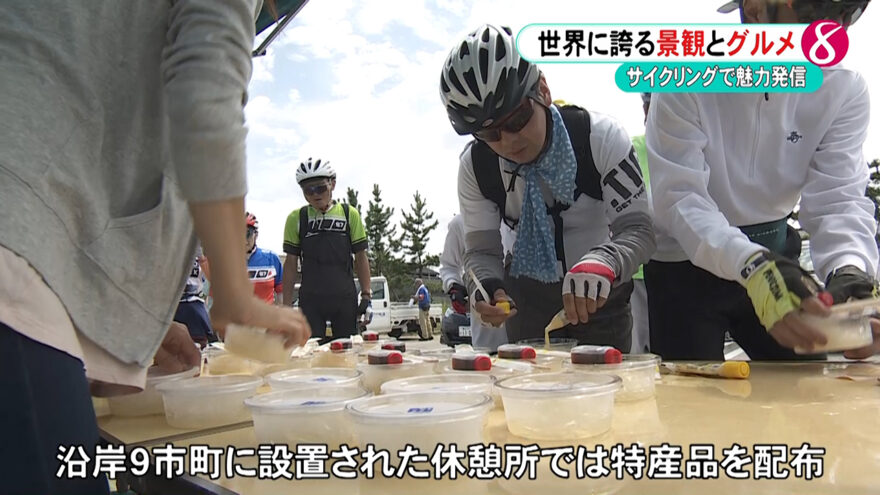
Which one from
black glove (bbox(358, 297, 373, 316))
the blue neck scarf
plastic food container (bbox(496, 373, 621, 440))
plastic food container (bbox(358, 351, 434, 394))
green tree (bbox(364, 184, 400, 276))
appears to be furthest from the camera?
green tree (bbox(364, 184, 400, 276))

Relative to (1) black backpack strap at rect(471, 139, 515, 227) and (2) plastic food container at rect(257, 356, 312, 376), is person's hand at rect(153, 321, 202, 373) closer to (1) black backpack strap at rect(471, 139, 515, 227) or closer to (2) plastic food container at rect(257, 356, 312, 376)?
(2) plastic food container at rect(257, 356, 312, 376)

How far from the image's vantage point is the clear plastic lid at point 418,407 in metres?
0.76

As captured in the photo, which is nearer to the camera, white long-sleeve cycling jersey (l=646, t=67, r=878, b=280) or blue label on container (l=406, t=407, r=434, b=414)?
blue label on container (l=406, t=407, r=434, b=414)

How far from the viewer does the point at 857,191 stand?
1762mm

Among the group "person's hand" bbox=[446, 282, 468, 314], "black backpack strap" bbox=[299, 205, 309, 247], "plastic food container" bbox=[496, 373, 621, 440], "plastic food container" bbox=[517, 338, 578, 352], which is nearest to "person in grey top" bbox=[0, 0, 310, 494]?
"plastic food container" bbox=[496, 373, 621, 440]

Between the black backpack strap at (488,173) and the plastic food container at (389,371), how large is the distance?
121 centimetres

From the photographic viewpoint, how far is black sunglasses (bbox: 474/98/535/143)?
2.07 m

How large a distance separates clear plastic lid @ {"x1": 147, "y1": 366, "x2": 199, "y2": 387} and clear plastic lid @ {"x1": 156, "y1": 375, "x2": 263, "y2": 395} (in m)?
0.04

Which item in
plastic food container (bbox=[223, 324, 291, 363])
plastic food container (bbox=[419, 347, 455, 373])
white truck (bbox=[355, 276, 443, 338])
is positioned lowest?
white truck (bbox=[355, 276, 443, 338])

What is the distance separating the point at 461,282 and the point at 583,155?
2.17 m

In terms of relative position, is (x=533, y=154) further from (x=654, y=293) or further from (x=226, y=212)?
(x=226, y=212)

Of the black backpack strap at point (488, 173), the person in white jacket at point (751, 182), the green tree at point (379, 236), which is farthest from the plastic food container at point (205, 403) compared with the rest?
the green tree at point (379, 236)

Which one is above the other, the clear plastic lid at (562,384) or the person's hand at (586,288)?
the person's hand at (586,288)

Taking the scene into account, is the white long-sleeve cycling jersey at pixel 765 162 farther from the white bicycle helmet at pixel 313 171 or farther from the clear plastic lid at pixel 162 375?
Answer: the white bicycle helmet at pixel 313 171
